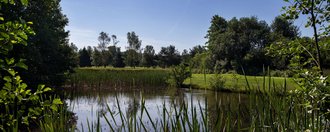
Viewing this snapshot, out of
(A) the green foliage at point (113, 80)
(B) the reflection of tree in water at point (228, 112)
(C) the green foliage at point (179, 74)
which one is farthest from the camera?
(C) the green foliage at point (179, 74)

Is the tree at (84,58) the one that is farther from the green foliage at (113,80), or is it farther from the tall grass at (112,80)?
the tall grass at (112,80)

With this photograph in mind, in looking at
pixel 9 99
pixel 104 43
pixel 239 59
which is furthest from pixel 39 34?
pixel 104 43

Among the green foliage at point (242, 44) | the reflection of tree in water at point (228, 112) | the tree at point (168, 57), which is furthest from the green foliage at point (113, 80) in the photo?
the tree at point (168, 57)

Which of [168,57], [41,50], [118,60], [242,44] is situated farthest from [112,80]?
[118,60]

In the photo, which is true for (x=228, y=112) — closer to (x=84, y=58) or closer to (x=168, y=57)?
(x=168, y=57)

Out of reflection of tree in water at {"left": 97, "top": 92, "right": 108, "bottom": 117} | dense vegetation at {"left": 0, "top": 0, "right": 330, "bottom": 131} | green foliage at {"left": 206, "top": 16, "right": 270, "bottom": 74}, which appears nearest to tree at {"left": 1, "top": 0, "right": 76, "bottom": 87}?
dense vegetation at {"left": 0, "top": 0, "right": 330, "bottom": 131}

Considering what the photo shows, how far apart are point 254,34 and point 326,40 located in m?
30.3

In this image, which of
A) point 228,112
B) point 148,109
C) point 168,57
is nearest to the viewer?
point 228,112

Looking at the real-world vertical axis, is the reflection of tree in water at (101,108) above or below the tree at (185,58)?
below

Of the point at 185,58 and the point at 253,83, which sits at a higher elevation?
the point at 185,58

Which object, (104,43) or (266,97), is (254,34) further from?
(104,43)

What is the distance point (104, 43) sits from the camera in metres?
70.2

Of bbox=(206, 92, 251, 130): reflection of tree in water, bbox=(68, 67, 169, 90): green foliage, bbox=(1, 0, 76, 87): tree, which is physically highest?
bbox=(1, 0, 76, 87): tree

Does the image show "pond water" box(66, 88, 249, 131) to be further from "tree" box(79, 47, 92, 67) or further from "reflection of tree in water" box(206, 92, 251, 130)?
"tree" box(79, 47, 92, 67)
